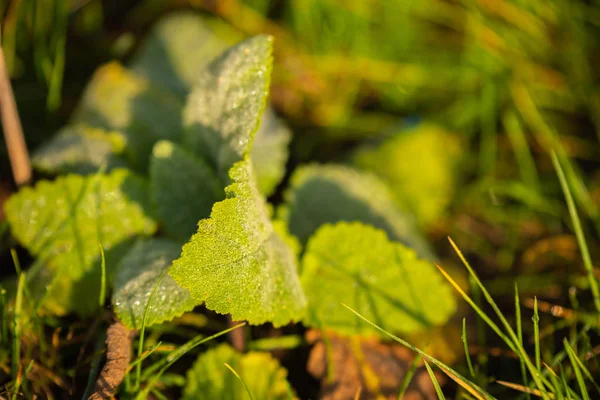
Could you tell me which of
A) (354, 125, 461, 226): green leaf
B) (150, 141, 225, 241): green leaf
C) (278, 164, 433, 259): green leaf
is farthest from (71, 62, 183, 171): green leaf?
(354, 125, 461, 226): green leaf

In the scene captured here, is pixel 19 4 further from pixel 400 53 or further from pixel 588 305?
pixel 588 305

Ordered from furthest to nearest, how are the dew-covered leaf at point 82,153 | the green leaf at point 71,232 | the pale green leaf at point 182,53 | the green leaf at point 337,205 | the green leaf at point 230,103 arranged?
the pale green leaf at point 182,53, the green leaf at point 337,205, the dew-covered leaf at point 82,153, the green leaf at point 71,232, the green leaf at point 230,103

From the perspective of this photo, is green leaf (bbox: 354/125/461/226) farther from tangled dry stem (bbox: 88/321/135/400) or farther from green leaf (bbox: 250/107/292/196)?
tangled dry stem (bbox: 88/321/135/400)

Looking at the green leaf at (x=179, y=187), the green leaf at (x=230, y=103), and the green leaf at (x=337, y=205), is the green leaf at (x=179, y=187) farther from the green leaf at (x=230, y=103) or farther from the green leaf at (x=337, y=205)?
the green leaf at (x=337, y=205)

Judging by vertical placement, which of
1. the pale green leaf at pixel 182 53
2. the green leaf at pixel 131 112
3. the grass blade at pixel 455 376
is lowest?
the grass blade at pixel 455 376

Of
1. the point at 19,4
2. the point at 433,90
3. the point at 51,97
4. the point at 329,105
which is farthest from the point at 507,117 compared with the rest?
the point at 19,4

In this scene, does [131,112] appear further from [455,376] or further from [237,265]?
[455,376]

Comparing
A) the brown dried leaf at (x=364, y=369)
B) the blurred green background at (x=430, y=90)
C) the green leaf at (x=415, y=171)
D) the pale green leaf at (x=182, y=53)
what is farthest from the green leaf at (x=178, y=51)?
the brown dried leaf at (x=364, y=369)
